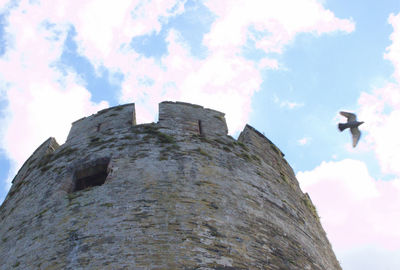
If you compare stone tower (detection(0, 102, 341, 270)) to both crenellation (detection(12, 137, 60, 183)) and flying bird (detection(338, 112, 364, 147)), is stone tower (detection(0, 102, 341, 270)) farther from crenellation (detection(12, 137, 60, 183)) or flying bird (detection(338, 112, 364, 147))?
flying bird (detection(338, 112, 364, 147))

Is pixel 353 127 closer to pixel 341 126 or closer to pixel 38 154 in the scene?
pixel 341 126

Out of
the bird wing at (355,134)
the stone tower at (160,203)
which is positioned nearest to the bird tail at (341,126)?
the bird wing at (355,134)

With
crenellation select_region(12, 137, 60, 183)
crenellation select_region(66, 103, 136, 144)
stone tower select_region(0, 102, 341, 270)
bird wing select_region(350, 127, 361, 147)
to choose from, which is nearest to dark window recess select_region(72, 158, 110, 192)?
stone tower select_region(0, 102, 341, 270)

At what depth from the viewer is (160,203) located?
216 inches

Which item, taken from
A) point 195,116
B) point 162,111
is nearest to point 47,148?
point 162,111

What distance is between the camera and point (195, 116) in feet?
26.5

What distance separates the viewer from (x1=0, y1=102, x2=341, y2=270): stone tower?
494 centimetres

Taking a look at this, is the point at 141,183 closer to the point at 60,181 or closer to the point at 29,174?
the point at 60,181

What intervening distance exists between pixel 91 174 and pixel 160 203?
5.62 feet

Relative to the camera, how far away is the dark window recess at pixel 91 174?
6742mm

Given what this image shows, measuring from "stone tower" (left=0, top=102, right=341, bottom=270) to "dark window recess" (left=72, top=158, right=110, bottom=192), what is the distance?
0.05 feet

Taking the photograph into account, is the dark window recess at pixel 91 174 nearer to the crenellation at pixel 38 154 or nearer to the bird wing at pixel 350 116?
the crenellation at pixel 38 154

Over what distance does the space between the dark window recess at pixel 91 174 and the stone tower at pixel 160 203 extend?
0.01 metres

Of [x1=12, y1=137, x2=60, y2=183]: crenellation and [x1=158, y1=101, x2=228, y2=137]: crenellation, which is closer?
[x1=158, y1=101, x2=228, y2=137]: crenellation
